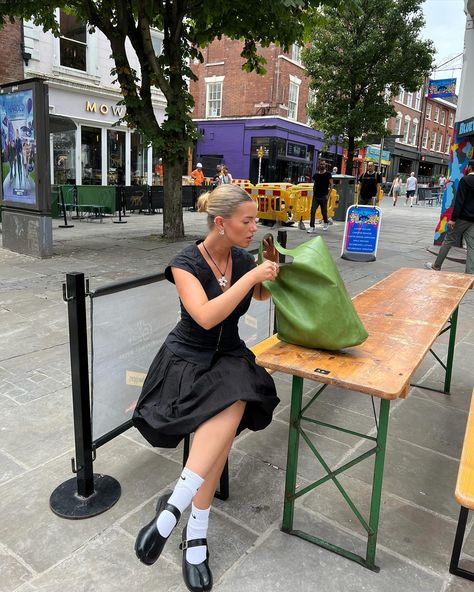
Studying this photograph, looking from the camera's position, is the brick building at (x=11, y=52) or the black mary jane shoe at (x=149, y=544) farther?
the brick building at (x=11, y=52)

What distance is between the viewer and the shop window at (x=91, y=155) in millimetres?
18359

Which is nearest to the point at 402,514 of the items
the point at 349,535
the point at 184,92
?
the point at 349,535

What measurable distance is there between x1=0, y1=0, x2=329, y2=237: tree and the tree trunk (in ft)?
0.07

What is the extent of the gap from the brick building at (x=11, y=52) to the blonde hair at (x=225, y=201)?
15633 mm

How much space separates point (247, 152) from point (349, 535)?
90.4 feet

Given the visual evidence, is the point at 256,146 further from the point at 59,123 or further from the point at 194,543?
the point at 194,543

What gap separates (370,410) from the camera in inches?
144

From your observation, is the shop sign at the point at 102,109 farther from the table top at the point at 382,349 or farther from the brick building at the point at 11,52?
the table top at the point at 382,349

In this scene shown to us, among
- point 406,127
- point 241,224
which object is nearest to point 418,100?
point 406,127

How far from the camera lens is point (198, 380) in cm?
211

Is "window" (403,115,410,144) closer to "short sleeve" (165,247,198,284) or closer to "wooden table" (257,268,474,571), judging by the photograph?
"wooden table" (257,268,474,571)

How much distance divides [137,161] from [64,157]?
383cm

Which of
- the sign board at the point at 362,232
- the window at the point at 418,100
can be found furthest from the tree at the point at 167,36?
the window at the point at 418,100

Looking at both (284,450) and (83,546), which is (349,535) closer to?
(284,450)
